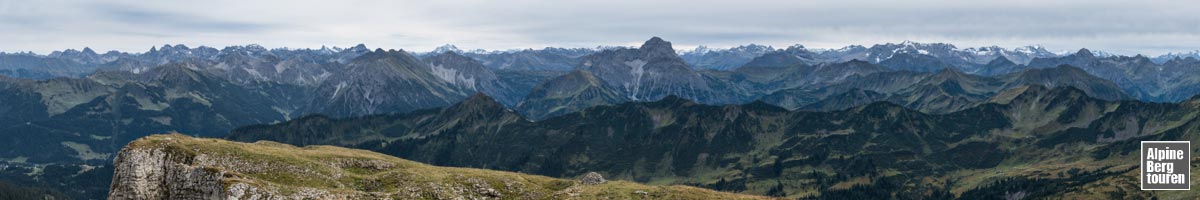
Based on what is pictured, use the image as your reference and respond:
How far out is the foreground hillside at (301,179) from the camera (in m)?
123

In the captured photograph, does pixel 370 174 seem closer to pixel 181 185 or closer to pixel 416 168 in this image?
pixel 416 168

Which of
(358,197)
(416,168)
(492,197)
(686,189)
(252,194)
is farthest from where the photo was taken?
(686,189)

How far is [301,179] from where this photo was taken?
430ft

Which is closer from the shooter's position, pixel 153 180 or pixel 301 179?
pixel 153 180

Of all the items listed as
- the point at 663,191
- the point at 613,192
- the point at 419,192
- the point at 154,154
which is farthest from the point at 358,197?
the point at 663,191

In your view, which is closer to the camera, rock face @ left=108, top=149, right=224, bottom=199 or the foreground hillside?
rock face @ left=108, top=149, right=224, bottom=199

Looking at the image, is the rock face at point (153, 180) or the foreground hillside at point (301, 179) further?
the foreground hillside at point (301, 179)

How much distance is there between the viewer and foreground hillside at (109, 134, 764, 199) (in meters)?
123

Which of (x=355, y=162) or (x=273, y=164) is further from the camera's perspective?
(x=355, y=162)

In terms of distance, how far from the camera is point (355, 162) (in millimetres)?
145000

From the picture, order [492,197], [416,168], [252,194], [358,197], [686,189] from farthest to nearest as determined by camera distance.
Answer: [686,189] < [416,168] < [492,197] < [358,197] < [252,194]

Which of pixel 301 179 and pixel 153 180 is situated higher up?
pixel 153 180

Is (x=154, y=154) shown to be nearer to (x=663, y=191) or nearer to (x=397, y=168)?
(x=397, y=168)

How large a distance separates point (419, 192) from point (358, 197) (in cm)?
1034
